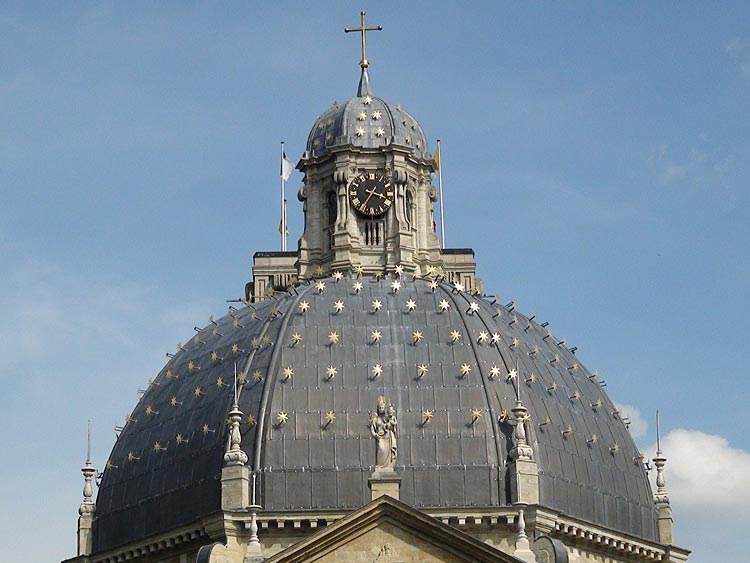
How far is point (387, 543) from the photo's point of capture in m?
97.9

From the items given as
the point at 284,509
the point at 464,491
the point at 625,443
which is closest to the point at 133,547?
the point at 284,509

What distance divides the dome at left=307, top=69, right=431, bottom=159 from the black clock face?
250cm

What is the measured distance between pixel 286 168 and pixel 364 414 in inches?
1013

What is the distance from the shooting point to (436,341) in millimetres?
110812

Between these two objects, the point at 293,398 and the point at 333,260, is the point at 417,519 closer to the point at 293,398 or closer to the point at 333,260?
the point at 293,398

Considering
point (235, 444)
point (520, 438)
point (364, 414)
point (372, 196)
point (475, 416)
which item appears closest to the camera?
point (235, 444)

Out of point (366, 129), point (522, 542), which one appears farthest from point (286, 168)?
point (522, 542)

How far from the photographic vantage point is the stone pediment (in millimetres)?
97500

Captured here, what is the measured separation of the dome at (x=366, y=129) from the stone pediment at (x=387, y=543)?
32.1 meters

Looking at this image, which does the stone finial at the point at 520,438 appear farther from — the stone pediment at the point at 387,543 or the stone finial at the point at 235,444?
the stone finial at the point at 235,444

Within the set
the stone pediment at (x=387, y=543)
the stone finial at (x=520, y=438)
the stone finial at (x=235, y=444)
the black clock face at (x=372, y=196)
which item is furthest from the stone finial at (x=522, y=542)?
the black clock face at (x=372, y=196)

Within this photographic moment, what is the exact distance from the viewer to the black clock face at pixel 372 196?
405 ft

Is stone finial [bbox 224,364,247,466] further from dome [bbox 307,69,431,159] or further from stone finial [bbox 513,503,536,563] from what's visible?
dome [bbox 307,69,431,159]

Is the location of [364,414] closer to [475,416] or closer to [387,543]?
[475,416]
